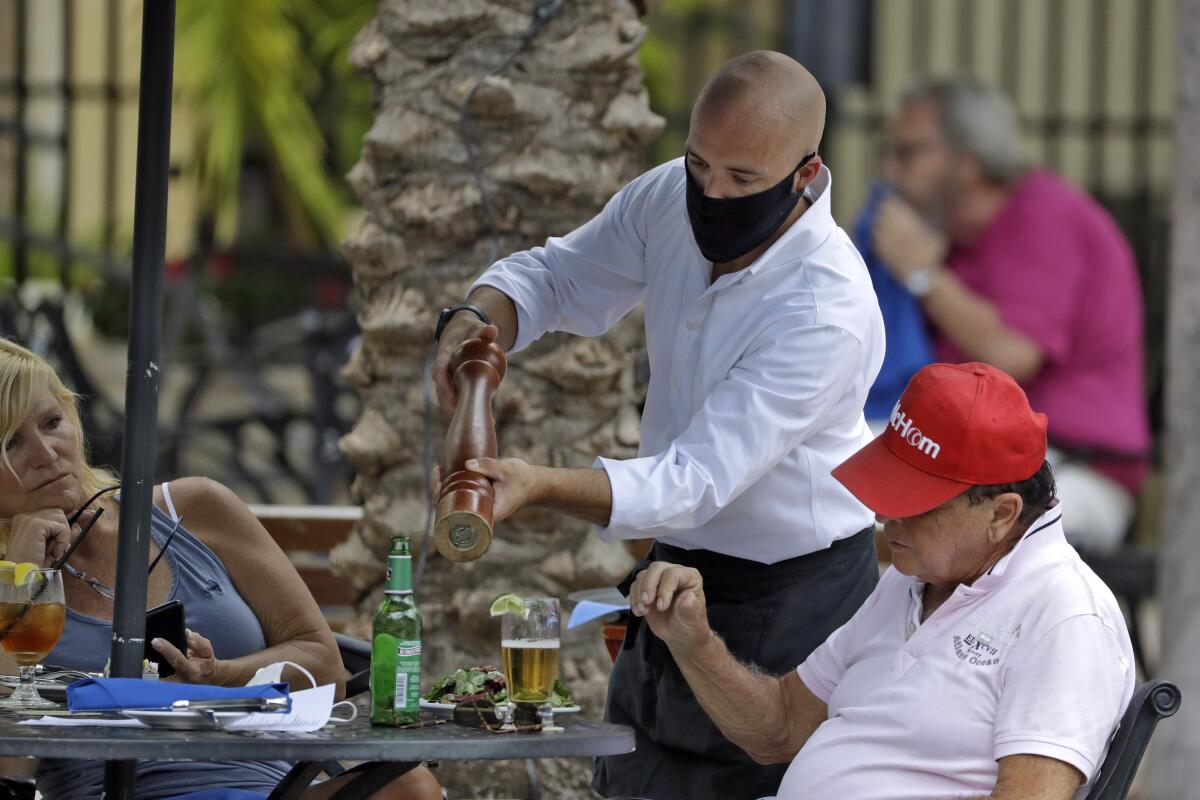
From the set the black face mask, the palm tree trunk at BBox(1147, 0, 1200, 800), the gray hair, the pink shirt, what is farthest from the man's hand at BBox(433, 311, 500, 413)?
the gray hair

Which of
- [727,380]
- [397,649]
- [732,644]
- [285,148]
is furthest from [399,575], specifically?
[285,148]

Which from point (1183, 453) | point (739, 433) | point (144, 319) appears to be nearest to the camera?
point (144, 319)

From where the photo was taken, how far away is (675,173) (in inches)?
138

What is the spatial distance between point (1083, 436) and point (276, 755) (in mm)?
4372

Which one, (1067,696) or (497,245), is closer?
(1067,696)

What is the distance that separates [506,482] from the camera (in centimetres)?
277

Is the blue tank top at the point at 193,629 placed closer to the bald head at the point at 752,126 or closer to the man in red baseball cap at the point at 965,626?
the man in red baseball cap at the point at 965,626

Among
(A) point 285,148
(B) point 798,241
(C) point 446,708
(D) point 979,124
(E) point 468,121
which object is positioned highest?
(A) point 285,148

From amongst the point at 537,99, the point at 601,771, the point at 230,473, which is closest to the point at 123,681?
the point at 601,771

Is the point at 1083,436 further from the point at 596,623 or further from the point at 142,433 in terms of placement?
the point at 142,433

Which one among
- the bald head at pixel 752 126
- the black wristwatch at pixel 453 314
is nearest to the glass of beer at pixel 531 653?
the black wristwatch at pixel 453 314

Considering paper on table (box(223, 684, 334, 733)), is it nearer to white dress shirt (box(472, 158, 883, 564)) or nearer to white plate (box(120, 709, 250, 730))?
white plate (box(120, 709, 250, 730))

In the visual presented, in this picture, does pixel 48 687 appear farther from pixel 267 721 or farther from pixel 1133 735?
pixel 1133 735

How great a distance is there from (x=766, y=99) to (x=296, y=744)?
4.33 ft
